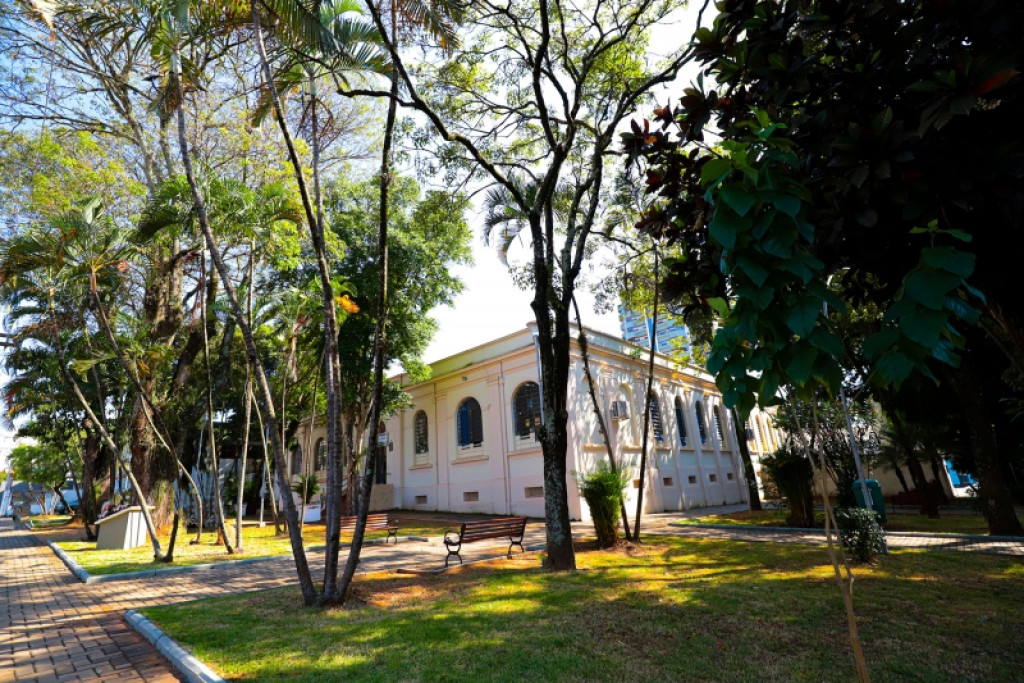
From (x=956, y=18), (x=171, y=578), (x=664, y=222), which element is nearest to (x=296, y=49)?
(x=664, y=222)

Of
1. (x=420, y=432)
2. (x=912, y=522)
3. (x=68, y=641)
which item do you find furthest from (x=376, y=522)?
(x=912, y=522)

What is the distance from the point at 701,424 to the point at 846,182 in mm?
24222

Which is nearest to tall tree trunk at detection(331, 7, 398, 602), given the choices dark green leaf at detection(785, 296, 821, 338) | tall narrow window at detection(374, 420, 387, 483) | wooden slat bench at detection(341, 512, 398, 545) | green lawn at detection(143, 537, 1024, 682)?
green lawn at detection(143, 537, 1024, 682)

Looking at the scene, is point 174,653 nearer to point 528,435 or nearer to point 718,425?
point 528,435

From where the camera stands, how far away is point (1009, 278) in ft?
10.0

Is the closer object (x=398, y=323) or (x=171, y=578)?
(x=171, y=578)

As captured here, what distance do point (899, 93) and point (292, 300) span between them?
1362 centimetres

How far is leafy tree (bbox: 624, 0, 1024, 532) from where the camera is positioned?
64.7 inches

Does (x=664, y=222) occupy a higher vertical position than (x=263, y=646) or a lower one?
higher

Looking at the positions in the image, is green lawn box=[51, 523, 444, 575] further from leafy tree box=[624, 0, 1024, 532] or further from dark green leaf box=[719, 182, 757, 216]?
dark green leaf box=[719, 182, 757, 216]

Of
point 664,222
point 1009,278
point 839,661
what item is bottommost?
point 839,661

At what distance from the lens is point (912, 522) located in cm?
1324

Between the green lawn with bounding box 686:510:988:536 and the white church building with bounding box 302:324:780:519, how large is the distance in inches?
138

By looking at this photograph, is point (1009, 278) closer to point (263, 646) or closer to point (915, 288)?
point (915, 288)
